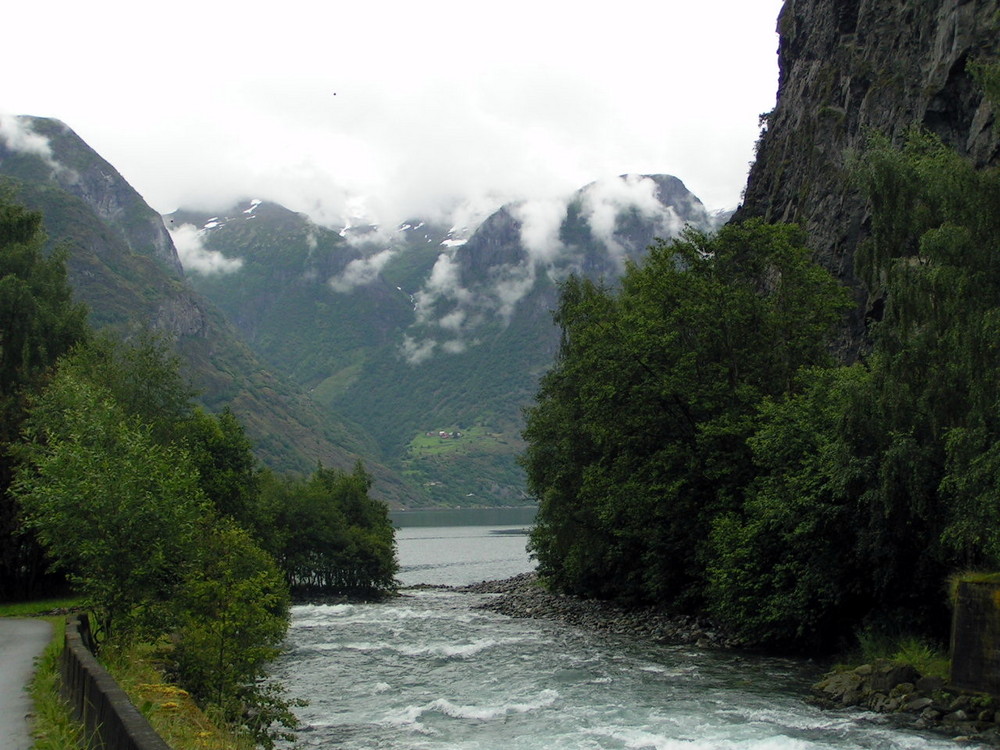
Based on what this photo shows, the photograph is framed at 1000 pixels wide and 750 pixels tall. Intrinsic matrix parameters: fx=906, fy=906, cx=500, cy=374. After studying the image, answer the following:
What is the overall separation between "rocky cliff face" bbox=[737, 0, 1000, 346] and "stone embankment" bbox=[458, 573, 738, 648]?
20.5 m

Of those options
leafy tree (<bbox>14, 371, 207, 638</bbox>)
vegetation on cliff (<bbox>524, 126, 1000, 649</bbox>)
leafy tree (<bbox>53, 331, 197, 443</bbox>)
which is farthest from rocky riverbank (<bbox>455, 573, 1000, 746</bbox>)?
leafy tree (<bbox>53, 331, 197, 443</bbox>)

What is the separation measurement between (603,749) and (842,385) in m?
15.4

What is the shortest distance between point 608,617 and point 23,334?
107 ft

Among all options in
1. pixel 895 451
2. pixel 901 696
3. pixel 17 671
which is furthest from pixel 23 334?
pixel 901 696

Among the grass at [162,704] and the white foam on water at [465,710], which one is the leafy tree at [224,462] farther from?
the grass at [162,704]

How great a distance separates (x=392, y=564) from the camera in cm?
8156

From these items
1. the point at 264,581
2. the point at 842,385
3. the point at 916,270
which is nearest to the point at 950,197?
the point at 916,270

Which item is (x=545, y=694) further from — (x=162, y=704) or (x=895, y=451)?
(x=162, y=704)

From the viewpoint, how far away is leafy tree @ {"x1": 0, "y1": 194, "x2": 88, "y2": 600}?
40.7m

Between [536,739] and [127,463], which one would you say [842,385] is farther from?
[127,463]

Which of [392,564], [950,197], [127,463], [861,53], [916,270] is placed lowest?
[392,564]

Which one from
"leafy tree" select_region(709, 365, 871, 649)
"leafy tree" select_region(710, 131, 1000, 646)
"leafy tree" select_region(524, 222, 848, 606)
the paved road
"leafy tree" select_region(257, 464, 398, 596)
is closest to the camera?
the paved road

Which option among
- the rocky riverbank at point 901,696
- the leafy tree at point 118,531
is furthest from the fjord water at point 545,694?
the leafy tree at point 118,531

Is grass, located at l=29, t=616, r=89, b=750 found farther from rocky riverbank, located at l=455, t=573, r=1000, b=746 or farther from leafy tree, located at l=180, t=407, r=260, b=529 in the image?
leafy tree, located at l=180, t=407, r=260, b=529
